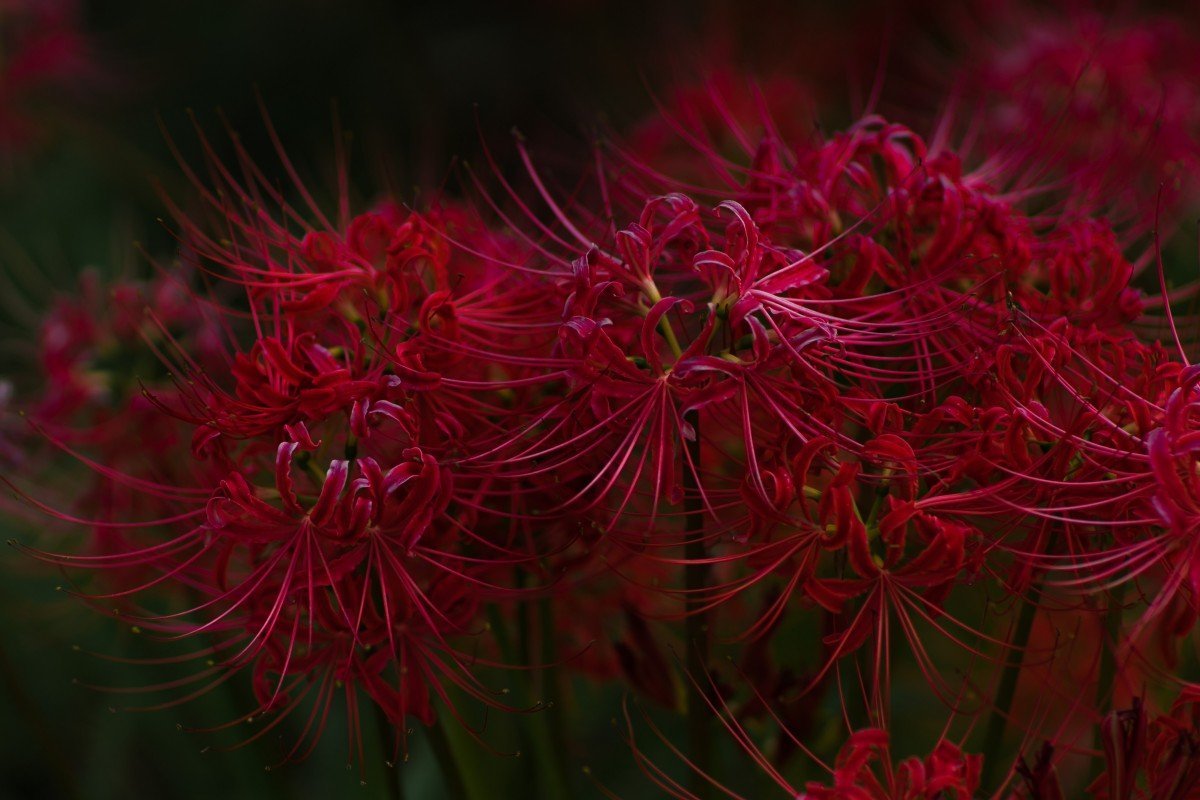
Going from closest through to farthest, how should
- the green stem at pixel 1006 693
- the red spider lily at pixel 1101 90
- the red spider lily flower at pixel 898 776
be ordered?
the red spider lily flower at pixel 898 776 → the green stem at pixel 1006 693 → the red spider lily at pixel 1101 90

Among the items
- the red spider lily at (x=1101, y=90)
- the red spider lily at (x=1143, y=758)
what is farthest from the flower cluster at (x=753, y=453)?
the red spider lily at (x=1101, y=90)

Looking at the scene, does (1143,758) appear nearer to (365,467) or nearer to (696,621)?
(696,621)

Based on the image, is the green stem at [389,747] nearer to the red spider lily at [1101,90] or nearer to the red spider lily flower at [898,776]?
the red spider lily flower at [898,776]

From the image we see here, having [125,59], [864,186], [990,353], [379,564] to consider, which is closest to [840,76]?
[125,59]

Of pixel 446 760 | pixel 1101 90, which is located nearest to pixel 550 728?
pixel 446 760

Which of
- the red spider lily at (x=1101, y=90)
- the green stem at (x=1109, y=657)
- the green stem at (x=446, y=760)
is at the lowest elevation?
the green stem at (x=1109, y=657)

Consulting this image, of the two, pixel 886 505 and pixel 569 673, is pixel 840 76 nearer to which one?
pixel 569 673
